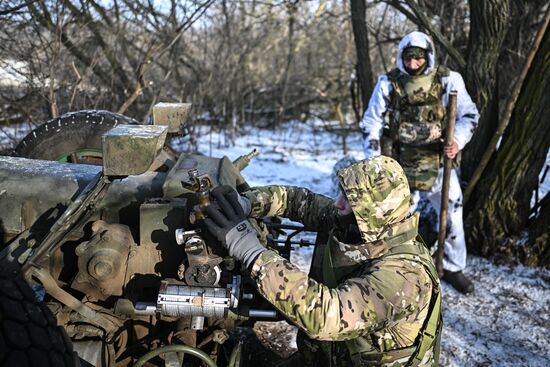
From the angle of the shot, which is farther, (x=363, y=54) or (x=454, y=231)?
(x=363, y=54)

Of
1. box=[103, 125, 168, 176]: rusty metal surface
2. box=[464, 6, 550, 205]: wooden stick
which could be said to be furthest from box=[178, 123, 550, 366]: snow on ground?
box=[103, 125, 168, 176]: rusty metal surface

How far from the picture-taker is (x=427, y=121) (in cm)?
460

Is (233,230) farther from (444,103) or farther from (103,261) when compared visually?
(444,103)

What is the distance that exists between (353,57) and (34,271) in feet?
40.2

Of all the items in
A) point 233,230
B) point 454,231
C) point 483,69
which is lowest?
point 454,231

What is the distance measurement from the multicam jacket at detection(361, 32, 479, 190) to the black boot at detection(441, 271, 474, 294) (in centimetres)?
76

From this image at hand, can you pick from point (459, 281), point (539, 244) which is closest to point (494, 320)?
point (459, 281)

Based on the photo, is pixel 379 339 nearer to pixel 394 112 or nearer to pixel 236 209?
pixel 236 209

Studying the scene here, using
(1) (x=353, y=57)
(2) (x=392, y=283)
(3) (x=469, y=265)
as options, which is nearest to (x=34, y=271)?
(2) (x=392, y=283)

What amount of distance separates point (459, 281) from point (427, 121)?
1367 millimetres

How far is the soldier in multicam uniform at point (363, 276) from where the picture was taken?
214cm

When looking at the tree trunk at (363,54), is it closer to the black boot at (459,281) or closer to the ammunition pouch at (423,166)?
the ammunition pouch at (423,166)

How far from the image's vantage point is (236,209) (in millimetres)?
Result: 2359

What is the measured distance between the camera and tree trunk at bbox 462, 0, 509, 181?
197 inches
